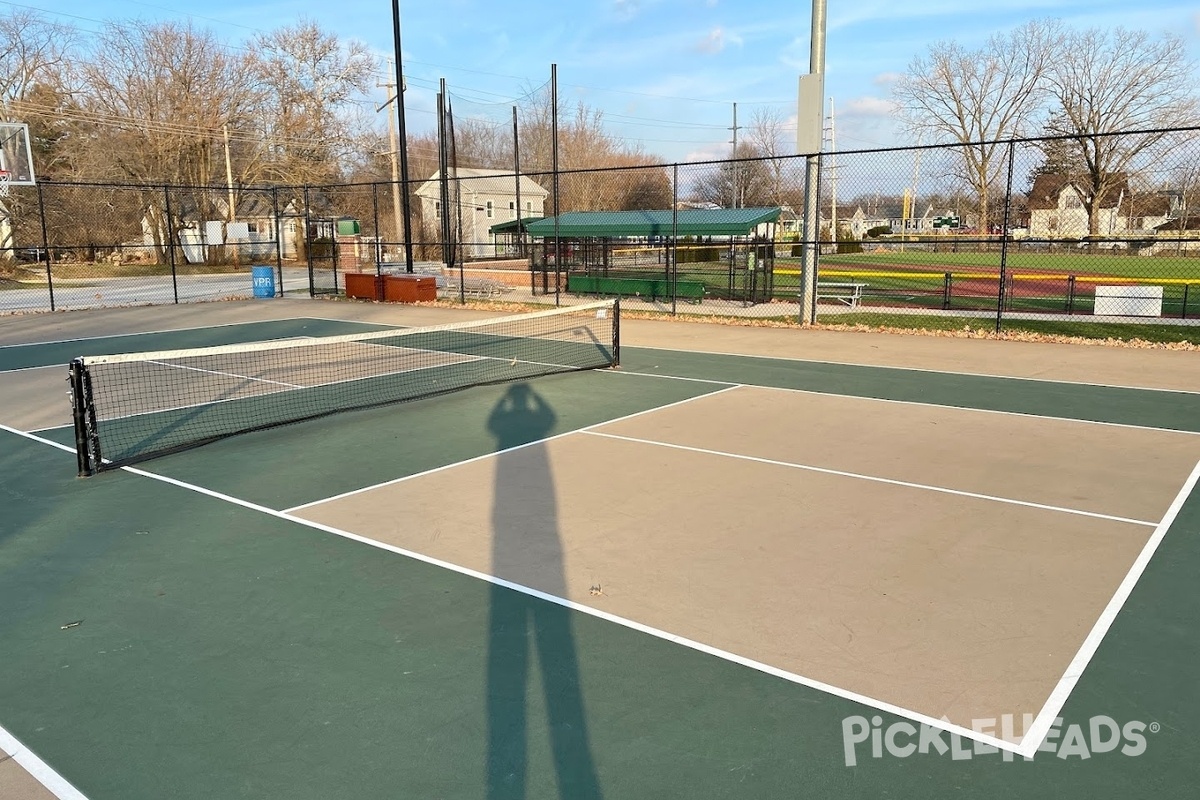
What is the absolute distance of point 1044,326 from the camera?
637 inches

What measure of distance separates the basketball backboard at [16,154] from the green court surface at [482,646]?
16.9 m

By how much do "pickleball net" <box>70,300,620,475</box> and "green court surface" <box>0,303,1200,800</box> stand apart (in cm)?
79

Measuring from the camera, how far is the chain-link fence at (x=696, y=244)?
64.3ft

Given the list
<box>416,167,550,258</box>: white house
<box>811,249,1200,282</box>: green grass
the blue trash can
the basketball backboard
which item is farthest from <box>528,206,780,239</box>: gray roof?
<box>416,167,550,258</box>: white house

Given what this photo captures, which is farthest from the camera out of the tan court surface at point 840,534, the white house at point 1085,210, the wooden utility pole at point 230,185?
the wooden utility pole at point 230,185

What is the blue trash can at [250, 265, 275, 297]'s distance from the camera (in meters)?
25.5

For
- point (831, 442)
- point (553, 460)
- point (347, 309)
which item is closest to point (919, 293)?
point (347, 309)

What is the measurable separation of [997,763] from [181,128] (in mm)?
51748

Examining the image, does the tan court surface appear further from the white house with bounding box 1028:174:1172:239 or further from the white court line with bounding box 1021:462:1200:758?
the white house with bounding box 1028:174:1172:239

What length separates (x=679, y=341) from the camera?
50.0 ft

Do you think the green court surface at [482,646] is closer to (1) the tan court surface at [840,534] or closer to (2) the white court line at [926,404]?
(1) the tan court surface at [840,534]

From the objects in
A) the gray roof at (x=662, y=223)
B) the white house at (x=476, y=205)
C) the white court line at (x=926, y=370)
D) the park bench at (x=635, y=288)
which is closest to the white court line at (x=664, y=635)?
the white court line at (x=926, y=370)

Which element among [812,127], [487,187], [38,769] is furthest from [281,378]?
[487,187]

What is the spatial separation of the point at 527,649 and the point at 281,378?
9.06m
